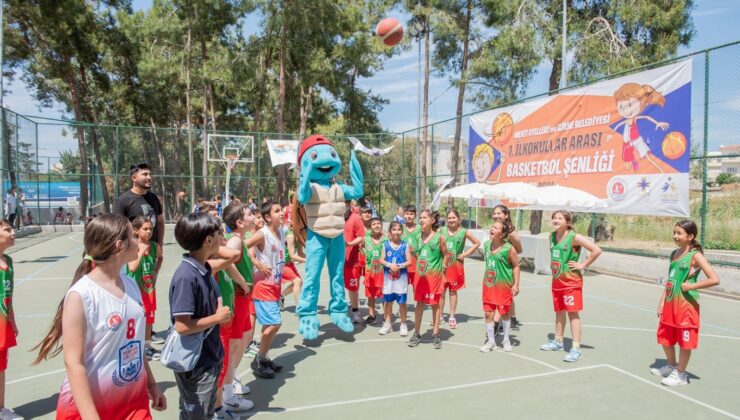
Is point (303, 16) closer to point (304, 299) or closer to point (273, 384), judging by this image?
point (304, 299)

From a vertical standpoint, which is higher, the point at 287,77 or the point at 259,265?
the point at 287,77

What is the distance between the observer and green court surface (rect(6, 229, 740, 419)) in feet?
13.9

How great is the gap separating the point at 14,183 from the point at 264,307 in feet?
57.2

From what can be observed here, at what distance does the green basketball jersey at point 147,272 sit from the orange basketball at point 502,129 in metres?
10.9

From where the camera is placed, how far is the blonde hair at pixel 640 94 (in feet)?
32.5

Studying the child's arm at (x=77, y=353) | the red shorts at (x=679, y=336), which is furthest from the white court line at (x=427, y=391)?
the child's arm at (x=77, y=353)

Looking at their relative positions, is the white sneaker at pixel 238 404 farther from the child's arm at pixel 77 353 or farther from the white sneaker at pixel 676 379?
the white sneaker at pixel 676 379

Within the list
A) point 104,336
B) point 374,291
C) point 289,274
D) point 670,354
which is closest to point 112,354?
point 104,336

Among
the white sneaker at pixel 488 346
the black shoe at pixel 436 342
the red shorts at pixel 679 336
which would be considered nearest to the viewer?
the red shorts at pixel 679 336

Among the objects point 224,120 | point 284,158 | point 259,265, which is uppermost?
point 224,120

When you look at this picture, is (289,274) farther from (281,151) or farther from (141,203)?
(281,151)

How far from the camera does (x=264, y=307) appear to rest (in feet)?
16.3

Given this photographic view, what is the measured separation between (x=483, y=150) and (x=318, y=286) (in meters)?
10.1

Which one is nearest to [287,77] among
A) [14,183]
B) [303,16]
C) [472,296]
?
[303,16]
